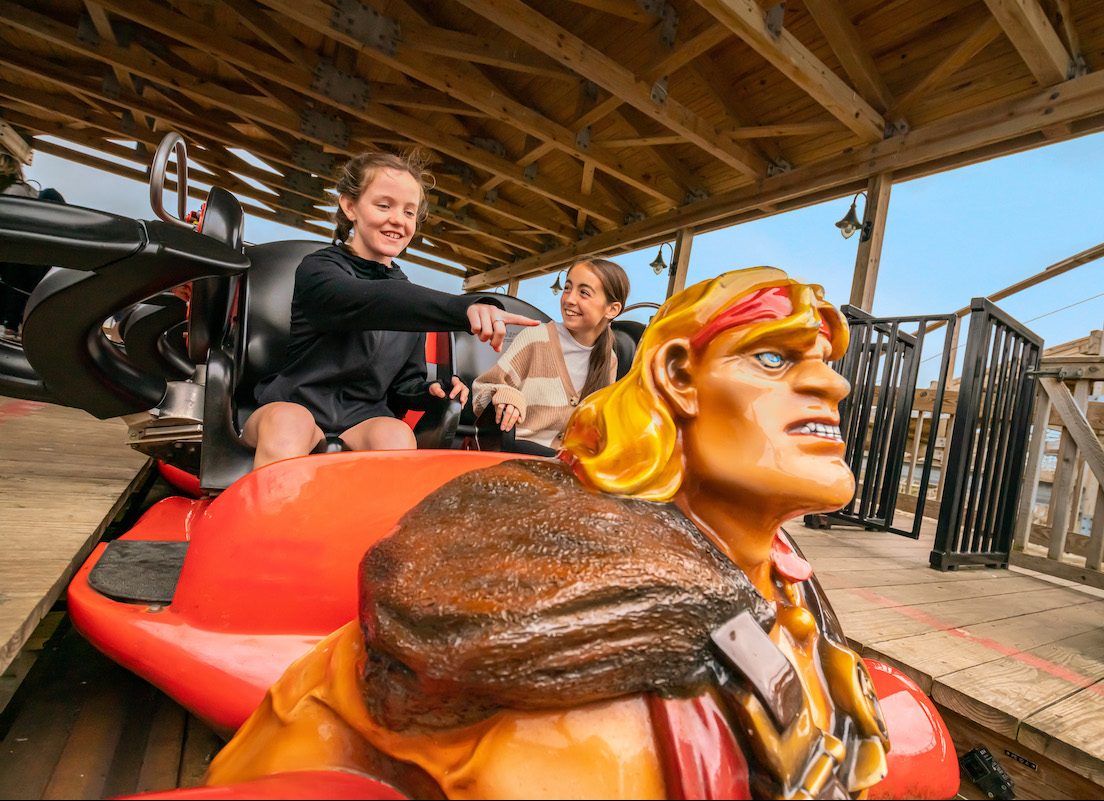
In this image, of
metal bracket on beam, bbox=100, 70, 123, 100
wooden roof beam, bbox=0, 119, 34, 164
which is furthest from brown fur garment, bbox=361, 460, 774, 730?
wooden roof beam, bbox=0, 119, 34, 164

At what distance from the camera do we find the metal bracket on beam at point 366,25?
9.21 feet

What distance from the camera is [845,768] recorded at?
382 millimetres

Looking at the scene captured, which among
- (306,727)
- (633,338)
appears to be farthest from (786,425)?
(633,338)

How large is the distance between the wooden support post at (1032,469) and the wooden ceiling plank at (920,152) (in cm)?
113

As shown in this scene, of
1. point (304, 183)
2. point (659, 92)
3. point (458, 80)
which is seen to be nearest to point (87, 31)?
point (304, 183)

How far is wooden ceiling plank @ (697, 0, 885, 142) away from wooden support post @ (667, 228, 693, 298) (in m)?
1.48

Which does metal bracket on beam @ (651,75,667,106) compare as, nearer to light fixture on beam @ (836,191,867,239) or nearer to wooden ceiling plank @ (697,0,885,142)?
wooden ceiling plank @ (697,0,885,142)

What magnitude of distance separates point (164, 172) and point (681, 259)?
154 inches

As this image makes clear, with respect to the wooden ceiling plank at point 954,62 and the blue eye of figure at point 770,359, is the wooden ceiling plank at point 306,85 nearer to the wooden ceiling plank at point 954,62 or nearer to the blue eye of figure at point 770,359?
the wooden ceiling plank at point 954,62

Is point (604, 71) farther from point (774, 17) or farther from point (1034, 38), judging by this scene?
point (1034, 38)

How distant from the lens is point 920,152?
115 inches

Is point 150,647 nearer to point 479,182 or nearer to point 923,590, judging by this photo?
point 923,590

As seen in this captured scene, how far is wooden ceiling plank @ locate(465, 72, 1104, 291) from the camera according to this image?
7.98 feet

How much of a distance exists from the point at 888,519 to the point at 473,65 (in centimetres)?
328
